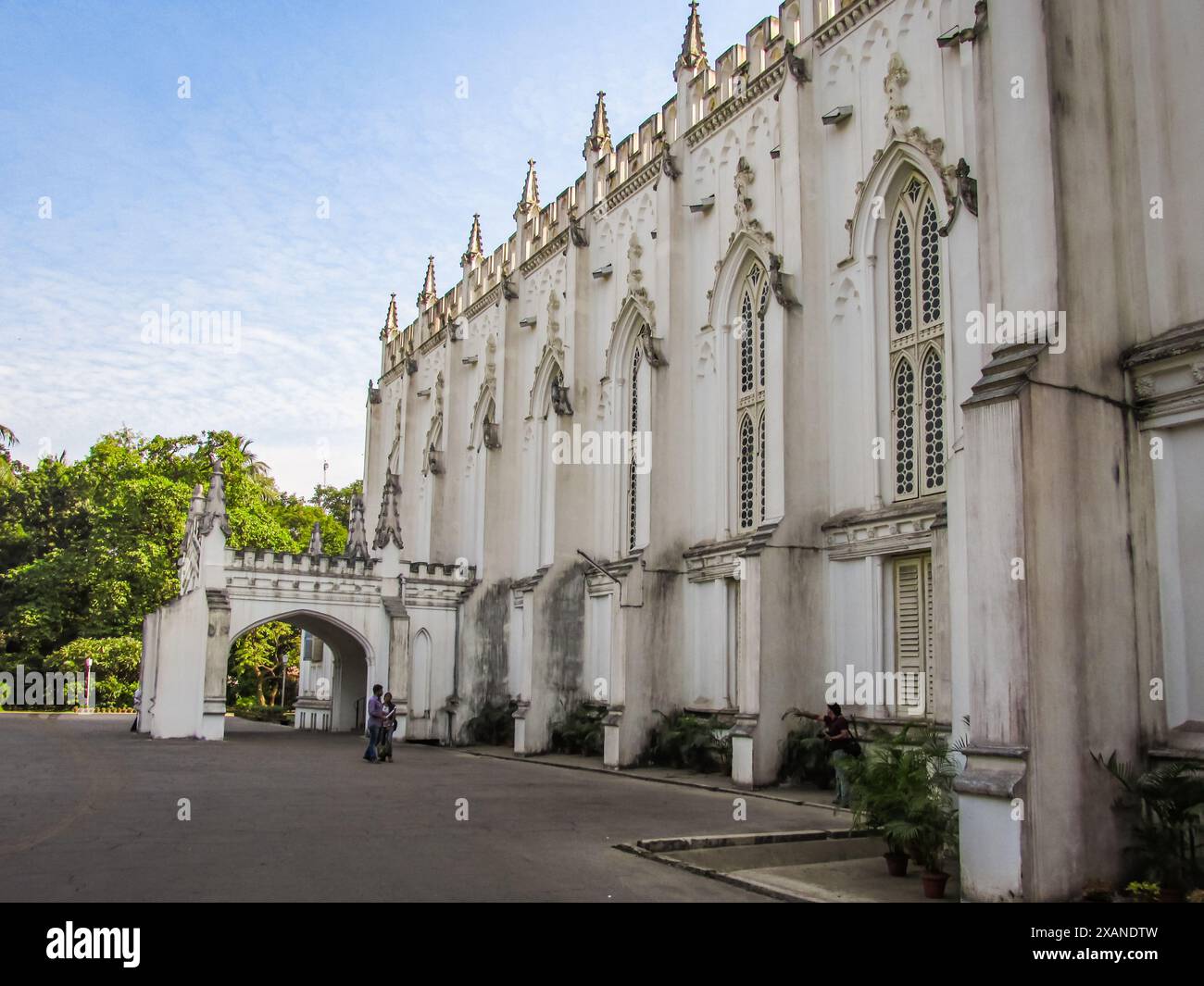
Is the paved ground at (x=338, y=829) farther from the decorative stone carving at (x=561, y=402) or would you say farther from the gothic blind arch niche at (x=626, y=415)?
the decorative stone carving at (x=561, y=402)

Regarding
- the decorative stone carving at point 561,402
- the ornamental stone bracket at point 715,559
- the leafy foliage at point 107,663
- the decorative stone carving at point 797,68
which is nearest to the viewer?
the decorative stone carving at point 797,68

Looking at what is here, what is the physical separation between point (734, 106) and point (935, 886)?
18.5 meters

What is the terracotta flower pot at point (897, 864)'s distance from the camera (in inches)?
389

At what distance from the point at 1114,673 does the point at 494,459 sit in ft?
78.9

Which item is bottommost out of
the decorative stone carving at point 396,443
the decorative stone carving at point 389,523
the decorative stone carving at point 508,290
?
the decorative stone carving at point 389,523

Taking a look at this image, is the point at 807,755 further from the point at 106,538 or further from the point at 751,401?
the point at 106,538

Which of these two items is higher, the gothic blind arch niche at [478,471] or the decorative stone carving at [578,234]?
the decorative stone carving at [578,234]

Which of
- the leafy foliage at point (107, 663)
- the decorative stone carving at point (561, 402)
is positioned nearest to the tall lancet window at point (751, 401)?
the decorative stone carving at point (561, 402)

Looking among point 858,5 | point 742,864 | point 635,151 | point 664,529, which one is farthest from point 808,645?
point 635,151

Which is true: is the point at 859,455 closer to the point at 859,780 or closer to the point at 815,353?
the point at 815,353

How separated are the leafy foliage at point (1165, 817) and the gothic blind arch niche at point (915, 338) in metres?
8.84

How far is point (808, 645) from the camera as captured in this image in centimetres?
1891

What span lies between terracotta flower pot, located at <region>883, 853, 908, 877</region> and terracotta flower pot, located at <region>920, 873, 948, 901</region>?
92 cm

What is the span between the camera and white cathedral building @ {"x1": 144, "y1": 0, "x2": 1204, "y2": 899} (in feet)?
29.8
